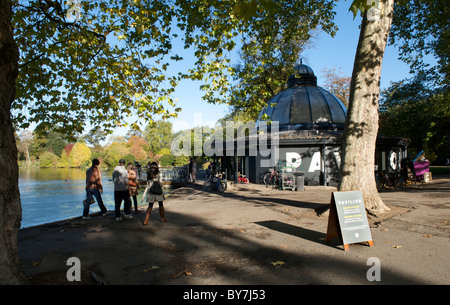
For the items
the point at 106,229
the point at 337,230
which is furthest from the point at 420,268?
the point at 106,229

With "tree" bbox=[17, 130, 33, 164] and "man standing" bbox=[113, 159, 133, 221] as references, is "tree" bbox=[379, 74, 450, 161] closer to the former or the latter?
"man standing" bbox=[113, 159, 133, 221]

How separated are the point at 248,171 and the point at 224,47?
1348 centimetres

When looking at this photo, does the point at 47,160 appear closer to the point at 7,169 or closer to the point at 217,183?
the point at 217,183

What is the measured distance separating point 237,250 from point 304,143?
15073mm

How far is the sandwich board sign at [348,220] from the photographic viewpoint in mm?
5605

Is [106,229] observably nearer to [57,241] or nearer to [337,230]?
[57,241]

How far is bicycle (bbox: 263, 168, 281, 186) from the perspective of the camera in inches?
750

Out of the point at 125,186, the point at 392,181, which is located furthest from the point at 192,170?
the point at 125,186

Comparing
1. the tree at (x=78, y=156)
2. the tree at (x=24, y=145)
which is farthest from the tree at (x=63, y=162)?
the tree at (x=24, y=145)

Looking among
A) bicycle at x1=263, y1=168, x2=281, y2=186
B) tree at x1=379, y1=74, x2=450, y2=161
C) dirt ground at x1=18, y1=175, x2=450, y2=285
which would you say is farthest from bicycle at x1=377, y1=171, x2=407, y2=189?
tree at x1=379, y1=74, x2=450, y2=161

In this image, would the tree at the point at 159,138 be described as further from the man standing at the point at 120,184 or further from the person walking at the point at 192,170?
the man standing at the point at 120,184

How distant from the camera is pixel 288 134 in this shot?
2039cm

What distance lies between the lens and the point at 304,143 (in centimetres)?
1972

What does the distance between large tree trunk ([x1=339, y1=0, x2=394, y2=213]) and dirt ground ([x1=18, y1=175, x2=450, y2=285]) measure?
108 cm
